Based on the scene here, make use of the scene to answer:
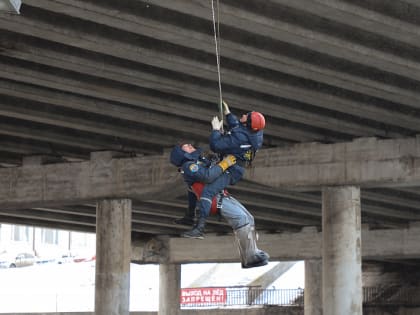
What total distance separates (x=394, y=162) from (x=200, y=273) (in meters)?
55.5

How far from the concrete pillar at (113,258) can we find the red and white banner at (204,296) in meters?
36.3

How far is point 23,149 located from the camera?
37.9 m

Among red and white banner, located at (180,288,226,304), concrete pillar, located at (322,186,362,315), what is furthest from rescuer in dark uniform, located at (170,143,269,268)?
red and white banner, located at (180,288,226,304)

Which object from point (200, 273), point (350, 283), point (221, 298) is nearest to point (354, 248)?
point (350, 283)

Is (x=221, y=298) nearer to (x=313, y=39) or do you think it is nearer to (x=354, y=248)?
(x=354, y=248)

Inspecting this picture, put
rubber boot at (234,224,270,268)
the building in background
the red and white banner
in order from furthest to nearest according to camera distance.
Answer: the building in background < the red and white banner < rubber boot at (234,224,270,268)

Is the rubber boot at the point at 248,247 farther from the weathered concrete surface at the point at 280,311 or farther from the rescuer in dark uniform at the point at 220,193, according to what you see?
the weathered concrete surface at the point at 280,311

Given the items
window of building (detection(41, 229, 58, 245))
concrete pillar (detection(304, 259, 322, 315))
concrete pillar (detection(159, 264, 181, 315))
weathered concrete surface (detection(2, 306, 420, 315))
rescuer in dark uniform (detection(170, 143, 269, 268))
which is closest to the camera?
rescuer in dark uniform (detection(170, 143, 269, 268))

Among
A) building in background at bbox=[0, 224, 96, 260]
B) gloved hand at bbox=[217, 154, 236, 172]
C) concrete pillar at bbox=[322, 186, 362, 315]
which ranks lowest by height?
gloved hand at bbox=[217, 154, 236, 172]

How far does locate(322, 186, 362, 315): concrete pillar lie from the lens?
36.7m

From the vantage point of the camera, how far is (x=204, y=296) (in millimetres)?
76062

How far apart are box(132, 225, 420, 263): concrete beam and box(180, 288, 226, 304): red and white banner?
15.1m

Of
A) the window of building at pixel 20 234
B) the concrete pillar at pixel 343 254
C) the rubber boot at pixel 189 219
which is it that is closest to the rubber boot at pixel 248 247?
the rubber boot at pixel 189 219

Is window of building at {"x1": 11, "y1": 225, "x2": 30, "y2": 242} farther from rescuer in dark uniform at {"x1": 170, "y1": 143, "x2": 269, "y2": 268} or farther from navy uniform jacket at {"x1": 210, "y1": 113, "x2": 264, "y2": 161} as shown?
navy uniform jacket at {"x1": 210, "y1": 113, "x2": 264, "y2": 161}
